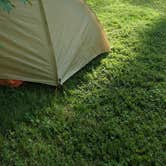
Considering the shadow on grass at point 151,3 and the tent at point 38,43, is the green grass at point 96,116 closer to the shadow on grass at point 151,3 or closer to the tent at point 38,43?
the tent at point 38,43

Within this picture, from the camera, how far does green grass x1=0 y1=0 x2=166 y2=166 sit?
9.27 ft

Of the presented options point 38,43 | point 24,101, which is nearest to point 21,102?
point 24,101

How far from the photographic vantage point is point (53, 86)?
3553 mm

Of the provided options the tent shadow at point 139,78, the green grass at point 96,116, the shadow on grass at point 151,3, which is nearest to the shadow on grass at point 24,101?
the green grass at point 96,116

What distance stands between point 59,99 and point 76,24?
0.95 metres

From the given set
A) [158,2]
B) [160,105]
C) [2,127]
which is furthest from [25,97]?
[158,2]

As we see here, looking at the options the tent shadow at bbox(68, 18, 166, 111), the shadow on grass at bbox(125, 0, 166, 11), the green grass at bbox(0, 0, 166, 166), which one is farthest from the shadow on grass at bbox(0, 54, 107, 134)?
the shadow on grass at bbox(125, 0, 166, 11)

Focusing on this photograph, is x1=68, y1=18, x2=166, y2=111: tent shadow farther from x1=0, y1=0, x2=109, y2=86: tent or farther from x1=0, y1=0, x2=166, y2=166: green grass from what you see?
x1=0, y1=0, x2=109, y2=86: tent

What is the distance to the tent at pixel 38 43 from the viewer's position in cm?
335

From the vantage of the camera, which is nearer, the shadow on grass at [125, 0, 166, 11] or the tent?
the tent

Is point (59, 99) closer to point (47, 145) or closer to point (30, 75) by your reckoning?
point (30, 75)

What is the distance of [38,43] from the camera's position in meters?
3.43

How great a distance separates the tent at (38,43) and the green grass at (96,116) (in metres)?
0.17

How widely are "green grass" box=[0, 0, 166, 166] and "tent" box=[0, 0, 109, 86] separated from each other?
0.54 ft
